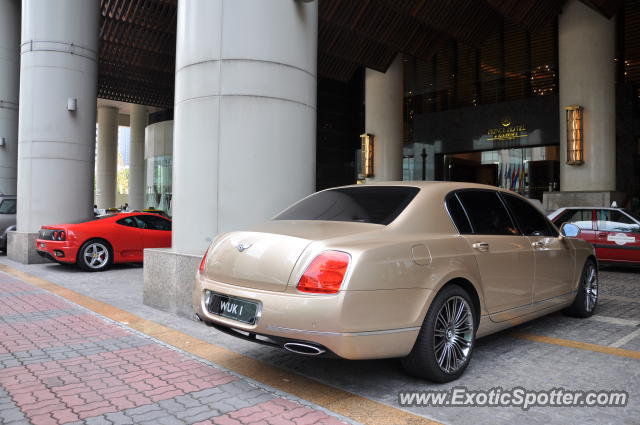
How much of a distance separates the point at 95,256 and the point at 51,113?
4.18 metres

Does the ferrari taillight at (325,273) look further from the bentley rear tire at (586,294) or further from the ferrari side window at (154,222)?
the ferrari side window at (154,222)

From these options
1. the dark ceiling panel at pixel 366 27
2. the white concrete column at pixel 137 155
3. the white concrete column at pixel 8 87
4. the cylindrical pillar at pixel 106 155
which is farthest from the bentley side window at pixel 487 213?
the cylindrical pillar at pixel 106 155

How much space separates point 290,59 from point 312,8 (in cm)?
90

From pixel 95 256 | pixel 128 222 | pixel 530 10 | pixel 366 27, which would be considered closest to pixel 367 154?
pixel 366 27

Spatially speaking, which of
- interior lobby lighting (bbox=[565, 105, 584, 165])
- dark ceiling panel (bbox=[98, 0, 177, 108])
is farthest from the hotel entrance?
dark ceiling panel (bbox=[98, 0, 177, 108])

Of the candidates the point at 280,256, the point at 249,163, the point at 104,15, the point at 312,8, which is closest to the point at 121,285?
the point at 249,163

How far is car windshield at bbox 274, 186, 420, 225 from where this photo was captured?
12.5 feet

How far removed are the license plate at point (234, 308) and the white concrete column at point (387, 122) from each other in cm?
1708

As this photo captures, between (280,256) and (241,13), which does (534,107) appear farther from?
(280,256)

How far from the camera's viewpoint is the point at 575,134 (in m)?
15.2

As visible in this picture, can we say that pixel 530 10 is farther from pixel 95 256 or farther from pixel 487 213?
pixel 95 256

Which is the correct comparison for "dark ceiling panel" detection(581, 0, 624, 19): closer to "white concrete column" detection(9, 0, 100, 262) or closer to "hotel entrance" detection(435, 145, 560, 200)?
"hotel entrance" detection(435, 145, 560, 200)

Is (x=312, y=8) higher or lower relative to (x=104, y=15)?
lower

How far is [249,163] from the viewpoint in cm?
A: 587
